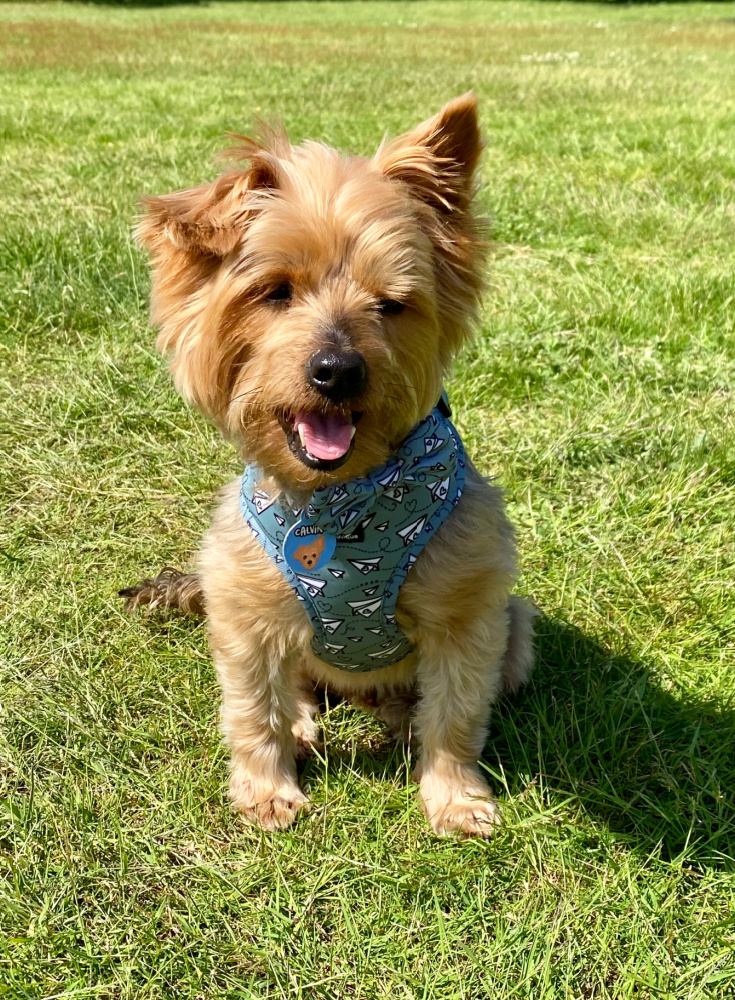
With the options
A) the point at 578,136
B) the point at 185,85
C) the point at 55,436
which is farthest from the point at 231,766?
the point at 185,85

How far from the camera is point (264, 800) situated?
293 centimetres

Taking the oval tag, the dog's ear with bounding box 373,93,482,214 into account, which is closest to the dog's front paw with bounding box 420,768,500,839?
the oval tag

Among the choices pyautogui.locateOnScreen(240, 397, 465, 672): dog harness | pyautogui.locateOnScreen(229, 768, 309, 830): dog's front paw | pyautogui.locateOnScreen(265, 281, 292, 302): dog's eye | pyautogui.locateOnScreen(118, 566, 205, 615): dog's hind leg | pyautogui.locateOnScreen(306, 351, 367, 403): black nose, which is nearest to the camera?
pyautogui.locateOnScreen(306, 351, 367, 403): black nose

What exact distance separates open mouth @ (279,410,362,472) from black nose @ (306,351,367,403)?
94 millimetres

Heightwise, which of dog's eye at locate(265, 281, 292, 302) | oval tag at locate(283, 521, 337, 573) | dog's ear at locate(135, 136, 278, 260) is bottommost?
oval tag at locate(283, 521, 337, 573)

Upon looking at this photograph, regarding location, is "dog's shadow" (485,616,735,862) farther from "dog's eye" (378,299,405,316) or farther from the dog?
"dog's eye" (378,299,405,316)

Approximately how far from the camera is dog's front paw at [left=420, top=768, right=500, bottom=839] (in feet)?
9.59

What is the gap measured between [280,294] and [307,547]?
2.34 feet

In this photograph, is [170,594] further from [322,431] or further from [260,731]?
[322,431]

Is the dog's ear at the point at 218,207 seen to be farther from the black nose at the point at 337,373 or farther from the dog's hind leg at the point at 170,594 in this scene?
the dog's hind leg at the point at 170,594

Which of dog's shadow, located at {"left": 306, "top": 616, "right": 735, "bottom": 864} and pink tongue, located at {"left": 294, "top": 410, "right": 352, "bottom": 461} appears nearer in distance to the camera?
pink tongue, located at {"left": 294, "top": 410, "right": 352, "bottom": 461}

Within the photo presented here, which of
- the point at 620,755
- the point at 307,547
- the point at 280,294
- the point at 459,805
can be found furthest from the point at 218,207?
the point at 620,755

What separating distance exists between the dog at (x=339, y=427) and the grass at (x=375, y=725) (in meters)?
0.27

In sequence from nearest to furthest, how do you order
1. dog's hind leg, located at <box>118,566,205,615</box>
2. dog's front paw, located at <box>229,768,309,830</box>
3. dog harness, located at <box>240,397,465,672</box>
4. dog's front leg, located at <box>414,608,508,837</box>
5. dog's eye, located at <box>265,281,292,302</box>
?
dog's eye, located at <box>265,281,292,302</box> < dog harness, located at <box>240,397,465,672</box> < dog's front leg, located at <box>414,608,508,837</box> < dog's front paw, located at <box>229,768,309,830</box> < dog's hind leg, located at <box>118,566,205,615</box>
